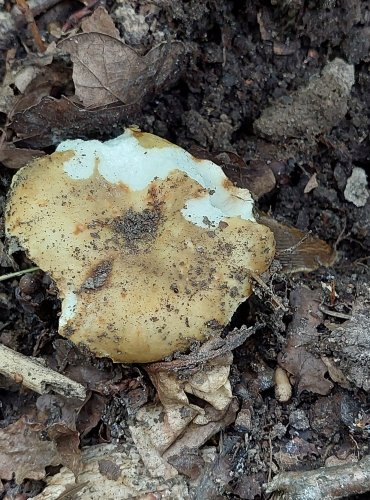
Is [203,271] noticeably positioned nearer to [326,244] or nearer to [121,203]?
[121,203]

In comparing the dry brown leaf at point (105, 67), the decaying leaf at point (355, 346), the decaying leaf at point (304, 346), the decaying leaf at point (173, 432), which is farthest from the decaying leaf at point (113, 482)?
the dry brown leaf at point (105, 67)

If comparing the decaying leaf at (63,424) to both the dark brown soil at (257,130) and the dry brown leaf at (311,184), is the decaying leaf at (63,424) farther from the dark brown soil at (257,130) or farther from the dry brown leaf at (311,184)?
the dry brown leaf at (311,184)

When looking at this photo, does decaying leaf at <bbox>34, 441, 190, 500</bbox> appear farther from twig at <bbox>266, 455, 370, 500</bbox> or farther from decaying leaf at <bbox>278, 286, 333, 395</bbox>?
decaying leaf at <bbox>278, 286, 333, 395</bbox>

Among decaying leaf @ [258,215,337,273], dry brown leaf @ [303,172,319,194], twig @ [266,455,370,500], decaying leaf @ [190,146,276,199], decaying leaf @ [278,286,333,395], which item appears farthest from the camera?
dry brown leaf @ [303,172,319,194]

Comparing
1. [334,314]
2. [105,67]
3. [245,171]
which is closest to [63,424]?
[334,314]

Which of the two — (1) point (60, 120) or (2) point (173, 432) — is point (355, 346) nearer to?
(2) point (173, 432)

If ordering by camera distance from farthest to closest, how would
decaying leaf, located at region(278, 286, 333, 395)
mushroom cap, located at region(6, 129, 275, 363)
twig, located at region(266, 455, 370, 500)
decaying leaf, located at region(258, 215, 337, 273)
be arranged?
1. decaying leaf, located at region(258, 215, 337, 273)
2. decaying leaf, located at region(278, 286, 333, 395)
3. mushroom cap, located at region(6, 129, 275, 363)
4. twig, located at region(266, 455, 370, 500)

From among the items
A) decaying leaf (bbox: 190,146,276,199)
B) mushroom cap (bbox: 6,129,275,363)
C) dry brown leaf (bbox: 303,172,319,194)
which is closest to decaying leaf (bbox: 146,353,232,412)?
mushroom cap (bbox: 6,129,275,363)
